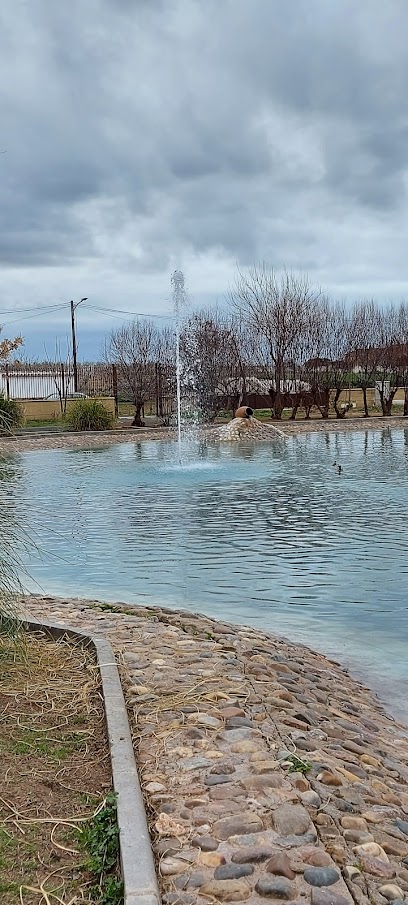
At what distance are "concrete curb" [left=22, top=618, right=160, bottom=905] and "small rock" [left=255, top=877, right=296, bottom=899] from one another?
28 centimetres

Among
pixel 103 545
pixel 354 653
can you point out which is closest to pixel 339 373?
pixel 103 545

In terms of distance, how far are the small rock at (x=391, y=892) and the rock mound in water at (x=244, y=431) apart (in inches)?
777

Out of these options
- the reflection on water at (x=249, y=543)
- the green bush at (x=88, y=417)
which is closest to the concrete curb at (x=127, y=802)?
the reflection on water at (x=249, y=543)

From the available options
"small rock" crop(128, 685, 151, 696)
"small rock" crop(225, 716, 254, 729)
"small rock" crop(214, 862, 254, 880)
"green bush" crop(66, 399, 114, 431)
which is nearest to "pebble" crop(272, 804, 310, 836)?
"small rock" crop(214, 862, 254, 880)

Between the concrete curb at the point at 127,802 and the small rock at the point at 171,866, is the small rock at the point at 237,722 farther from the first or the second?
the small rock at the point at 171,866

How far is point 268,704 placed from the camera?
3680mm

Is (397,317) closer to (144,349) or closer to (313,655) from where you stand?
(144,349)

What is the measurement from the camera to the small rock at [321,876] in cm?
221

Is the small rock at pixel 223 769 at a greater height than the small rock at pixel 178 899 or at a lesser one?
lesser

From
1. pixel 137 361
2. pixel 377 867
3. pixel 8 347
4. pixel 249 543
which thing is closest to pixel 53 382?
pixel 137 361

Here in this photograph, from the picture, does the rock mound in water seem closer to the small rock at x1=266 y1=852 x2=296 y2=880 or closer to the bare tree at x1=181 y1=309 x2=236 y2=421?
the bare tree at x1=181 y1=309 x2=236 y2=421

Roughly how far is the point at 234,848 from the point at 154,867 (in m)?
0.26

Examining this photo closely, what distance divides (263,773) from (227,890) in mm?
725

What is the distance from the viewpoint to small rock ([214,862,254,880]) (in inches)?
88.5
